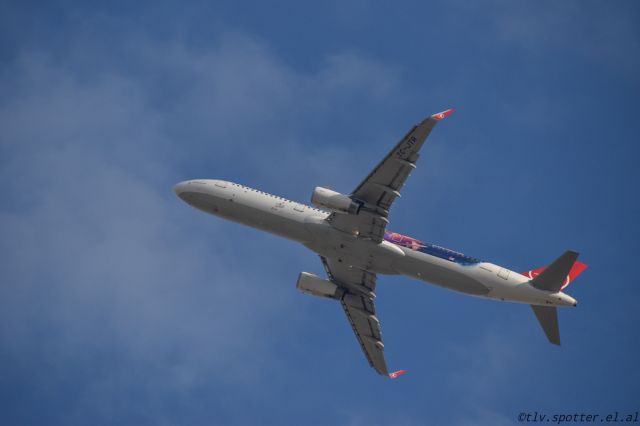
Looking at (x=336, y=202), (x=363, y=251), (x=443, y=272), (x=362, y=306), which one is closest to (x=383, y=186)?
(x=336, y=202)

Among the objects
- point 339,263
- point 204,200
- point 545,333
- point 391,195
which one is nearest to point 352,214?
point 391,195

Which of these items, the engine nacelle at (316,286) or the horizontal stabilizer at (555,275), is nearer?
the horizontal stabilizer at (555,275)

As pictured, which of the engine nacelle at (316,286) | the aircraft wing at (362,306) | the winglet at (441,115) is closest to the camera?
the winglet at (441,115)

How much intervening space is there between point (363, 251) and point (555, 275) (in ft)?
51.7

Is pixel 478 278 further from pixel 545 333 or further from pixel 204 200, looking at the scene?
pixel 204 200

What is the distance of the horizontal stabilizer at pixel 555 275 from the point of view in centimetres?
6775

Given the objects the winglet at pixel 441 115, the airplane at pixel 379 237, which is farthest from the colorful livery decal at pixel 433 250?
the winglet at pixel 441 115

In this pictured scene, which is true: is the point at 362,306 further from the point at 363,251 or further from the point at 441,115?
the point at 441,115

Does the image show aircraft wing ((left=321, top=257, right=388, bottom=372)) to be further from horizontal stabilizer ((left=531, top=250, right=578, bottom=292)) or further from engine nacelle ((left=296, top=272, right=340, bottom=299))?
horizontal stabilizer ((left=531, top=250, right=578, bottom=292))

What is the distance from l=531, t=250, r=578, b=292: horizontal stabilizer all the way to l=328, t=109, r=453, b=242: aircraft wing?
13.3 m

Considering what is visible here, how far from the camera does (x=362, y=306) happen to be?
8069 cm

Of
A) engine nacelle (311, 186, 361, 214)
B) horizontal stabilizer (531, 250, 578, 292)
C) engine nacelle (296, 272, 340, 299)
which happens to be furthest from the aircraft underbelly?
engine nacelle (296, 272, 340, 299)

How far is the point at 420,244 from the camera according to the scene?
2813 inches

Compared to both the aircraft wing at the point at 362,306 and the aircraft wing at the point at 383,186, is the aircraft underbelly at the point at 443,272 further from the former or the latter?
the aircraft wing at the point at 362,306
